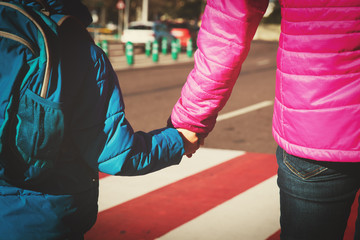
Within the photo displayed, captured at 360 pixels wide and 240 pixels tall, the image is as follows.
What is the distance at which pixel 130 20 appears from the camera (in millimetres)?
67562

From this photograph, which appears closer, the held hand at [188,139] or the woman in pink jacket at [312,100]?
the woman in pink jacket at [312,100]

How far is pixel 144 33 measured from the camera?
24750 mm

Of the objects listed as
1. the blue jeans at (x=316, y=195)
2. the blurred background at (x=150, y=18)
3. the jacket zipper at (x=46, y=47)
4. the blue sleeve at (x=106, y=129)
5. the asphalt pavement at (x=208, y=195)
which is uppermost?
the jacket zipper at (x=46, y=47)

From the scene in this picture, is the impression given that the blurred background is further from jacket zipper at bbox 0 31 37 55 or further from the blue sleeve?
jacket zipper at bbox 0 31 37 55

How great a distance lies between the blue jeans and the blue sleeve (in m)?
0.58

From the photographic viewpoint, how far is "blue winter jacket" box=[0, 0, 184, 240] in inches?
60.1

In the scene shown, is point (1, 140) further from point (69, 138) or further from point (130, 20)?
point (130, 20)

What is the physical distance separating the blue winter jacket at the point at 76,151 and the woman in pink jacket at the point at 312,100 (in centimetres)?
53

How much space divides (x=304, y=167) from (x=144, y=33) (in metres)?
23.8

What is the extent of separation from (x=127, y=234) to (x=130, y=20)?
66.7 meters

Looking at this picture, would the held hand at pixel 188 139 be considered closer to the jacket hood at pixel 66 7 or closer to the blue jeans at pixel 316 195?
the blue jeans at pixel 316 195

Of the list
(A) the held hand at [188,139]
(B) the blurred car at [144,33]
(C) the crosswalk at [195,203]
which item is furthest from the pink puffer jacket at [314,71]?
(B) the blurred car at [144,33]

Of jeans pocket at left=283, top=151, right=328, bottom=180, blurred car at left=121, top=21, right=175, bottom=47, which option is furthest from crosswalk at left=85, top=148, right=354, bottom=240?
blurred car at left=121, top=21, right=175, bottom=47

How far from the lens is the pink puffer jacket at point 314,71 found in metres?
1.49
